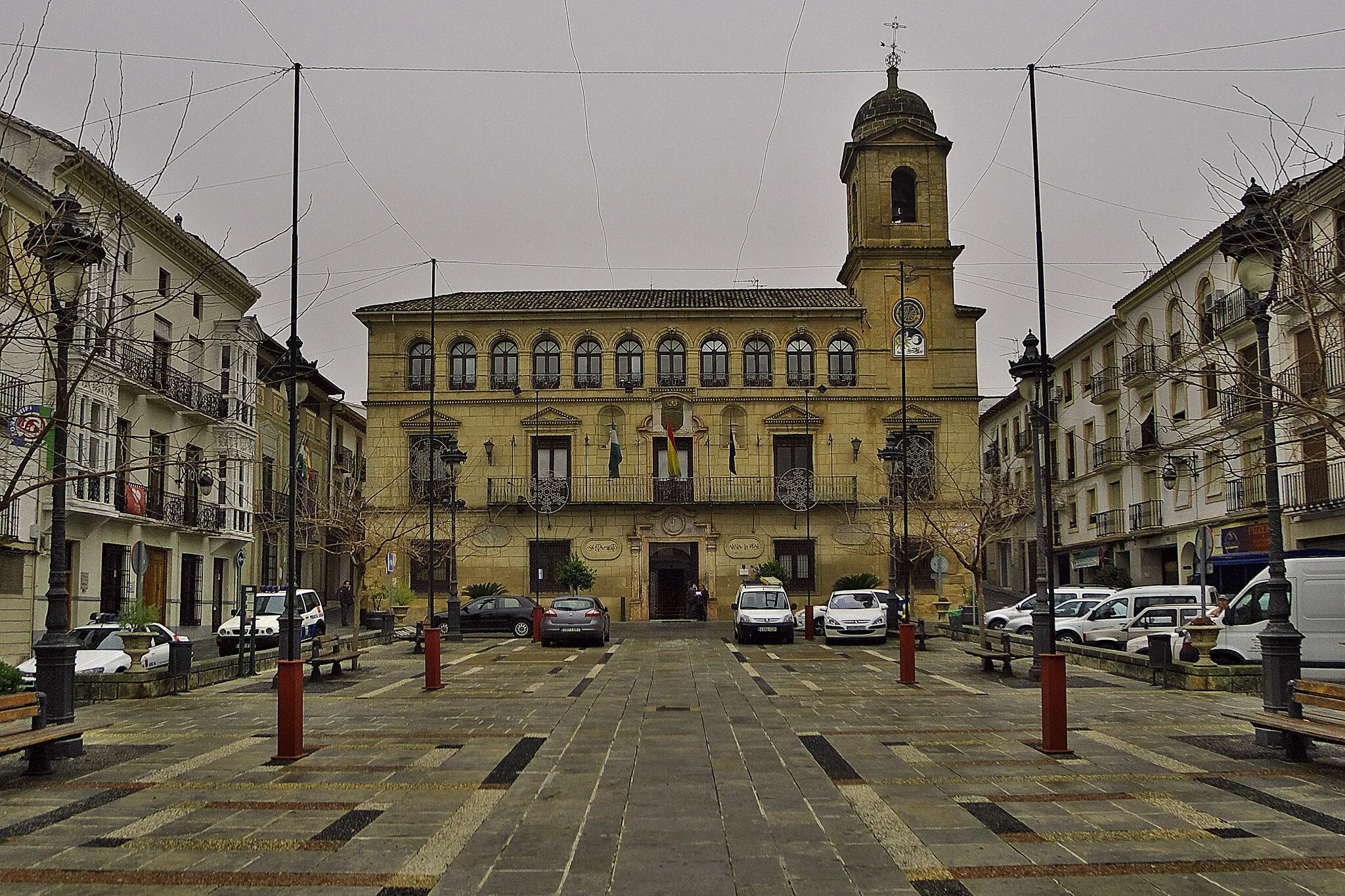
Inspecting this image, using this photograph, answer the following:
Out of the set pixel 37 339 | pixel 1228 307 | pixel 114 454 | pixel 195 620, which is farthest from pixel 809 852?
pixel 195 620

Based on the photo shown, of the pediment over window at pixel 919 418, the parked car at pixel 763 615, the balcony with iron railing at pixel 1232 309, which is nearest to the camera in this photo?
the parked car at pixel 763 615

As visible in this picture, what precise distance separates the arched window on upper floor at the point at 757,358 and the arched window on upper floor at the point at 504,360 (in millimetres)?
9376

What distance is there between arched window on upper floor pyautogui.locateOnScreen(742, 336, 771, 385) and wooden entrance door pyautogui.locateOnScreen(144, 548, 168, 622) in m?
22.6

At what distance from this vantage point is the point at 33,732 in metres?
9.99

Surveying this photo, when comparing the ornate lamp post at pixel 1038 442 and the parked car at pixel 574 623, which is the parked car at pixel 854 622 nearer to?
the parked car at pixel 574 623

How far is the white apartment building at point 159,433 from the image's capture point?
2725 centimetres

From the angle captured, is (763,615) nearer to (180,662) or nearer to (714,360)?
(180,662)

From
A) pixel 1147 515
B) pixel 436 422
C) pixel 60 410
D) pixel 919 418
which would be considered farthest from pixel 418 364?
pixel 60 410

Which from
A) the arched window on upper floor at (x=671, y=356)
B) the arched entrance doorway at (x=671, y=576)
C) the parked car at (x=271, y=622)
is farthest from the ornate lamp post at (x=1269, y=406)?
the arched window on upper floor at (x=671, y=356)

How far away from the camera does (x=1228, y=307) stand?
35.0m

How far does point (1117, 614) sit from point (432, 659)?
17456mm

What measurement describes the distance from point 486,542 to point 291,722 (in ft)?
113

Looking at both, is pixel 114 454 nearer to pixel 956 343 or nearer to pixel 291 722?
pixel 291 722

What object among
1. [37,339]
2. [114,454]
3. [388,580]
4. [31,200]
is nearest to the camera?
[37,339]
